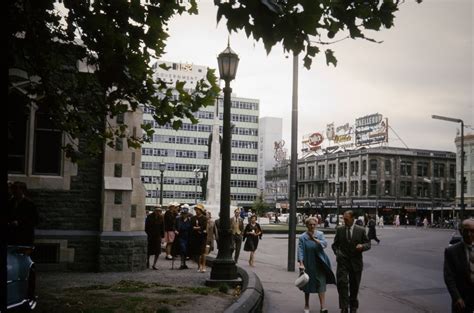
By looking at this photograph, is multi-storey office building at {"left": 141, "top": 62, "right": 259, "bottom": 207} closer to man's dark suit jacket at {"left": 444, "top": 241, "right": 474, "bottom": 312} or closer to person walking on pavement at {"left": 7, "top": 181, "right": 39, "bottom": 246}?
person walking on pavement at {"left": 7, "top": 181, "right": 39, "bottom": 246}

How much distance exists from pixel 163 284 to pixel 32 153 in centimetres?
523

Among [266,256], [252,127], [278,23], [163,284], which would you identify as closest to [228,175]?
[163,284]

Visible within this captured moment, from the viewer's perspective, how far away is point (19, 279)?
19.1 ft

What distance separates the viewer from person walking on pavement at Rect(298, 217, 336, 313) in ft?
29.2

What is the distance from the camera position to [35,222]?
854 cm

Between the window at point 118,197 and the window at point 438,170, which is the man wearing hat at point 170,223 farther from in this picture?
the window at point 438,170

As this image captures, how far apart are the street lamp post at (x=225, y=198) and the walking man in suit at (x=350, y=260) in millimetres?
3119

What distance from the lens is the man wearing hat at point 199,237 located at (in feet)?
47.6

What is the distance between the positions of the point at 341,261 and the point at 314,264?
47 centimetres

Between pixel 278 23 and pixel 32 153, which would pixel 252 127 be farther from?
pixel 278 23

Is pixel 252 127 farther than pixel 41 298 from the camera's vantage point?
Yes

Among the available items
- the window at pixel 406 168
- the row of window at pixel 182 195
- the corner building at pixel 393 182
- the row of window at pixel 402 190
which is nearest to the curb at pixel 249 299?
the corner building at pixel 393 182

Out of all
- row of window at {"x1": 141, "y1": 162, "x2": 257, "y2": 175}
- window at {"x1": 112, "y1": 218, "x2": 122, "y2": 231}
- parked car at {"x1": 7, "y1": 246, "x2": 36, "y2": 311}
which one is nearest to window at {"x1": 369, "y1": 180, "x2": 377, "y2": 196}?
row of window at {"x1": 141, "y1": 162, "x2": 257, "y2": 175}

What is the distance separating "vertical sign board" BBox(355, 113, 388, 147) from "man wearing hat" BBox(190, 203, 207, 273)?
76865 mm
